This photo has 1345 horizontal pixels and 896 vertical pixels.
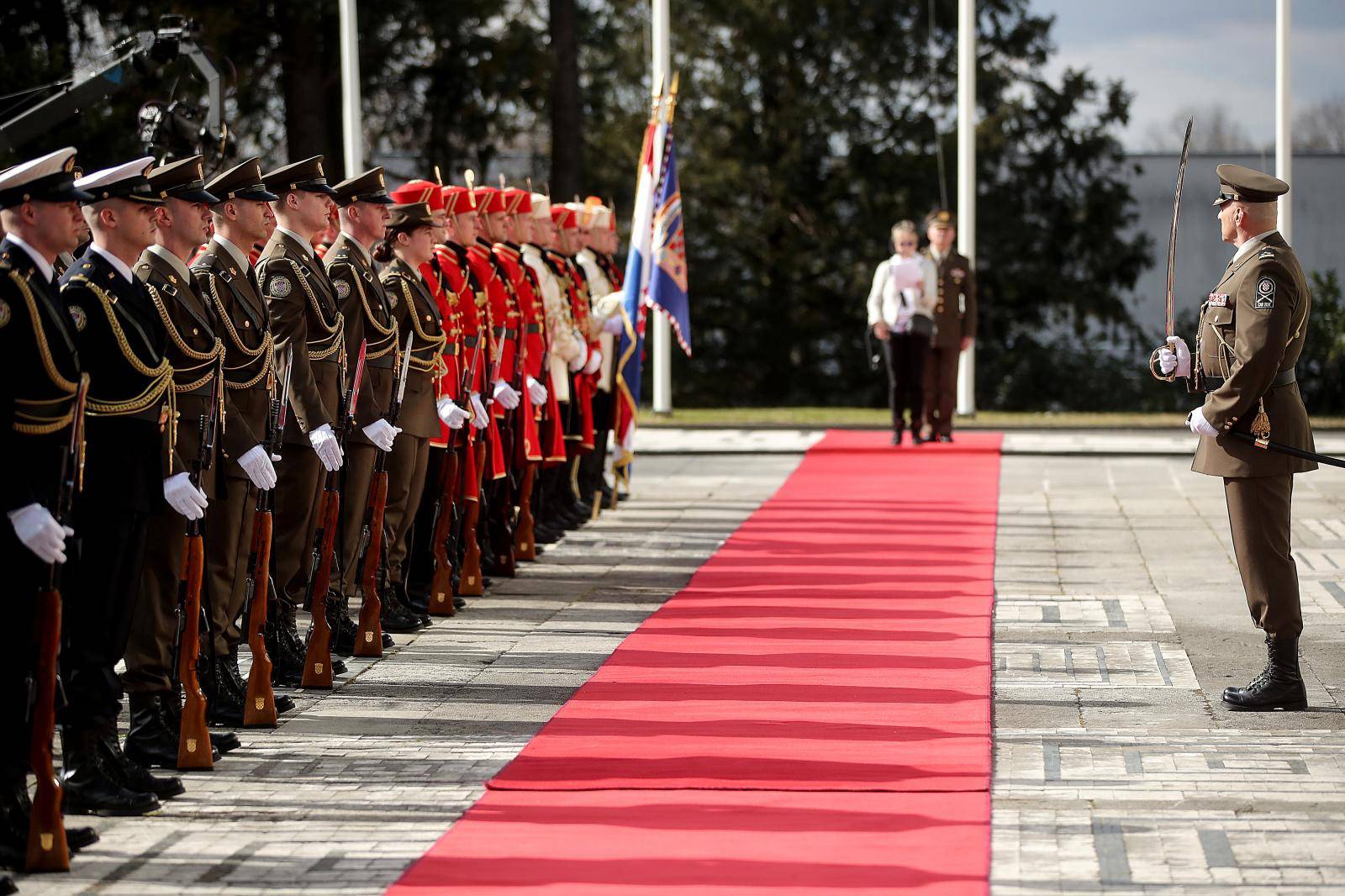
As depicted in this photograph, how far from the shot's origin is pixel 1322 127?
84.4 feet

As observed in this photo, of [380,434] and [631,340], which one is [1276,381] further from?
[631,340]

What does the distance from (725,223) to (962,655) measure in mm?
20471

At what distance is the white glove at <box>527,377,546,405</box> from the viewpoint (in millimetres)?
10266

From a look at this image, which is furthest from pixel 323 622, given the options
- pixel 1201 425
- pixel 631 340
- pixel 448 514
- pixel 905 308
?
pixel 905 308

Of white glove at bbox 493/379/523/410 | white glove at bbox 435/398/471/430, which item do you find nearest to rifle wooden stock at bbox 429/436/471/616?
white glove at bbox 435/398/471/430

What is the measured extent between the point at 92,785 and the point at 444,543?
352cm

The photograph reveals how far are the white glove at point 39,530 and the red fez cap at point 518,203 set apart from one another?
579 cm

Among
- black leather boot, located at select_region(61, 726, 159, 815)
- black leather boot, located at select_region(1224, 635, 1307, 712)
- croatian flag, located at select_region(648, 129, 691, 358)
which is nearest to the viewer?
black leather boot, located at select_region(61, 726, 159, 815)

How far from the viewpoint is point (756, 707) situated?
22.1 feet

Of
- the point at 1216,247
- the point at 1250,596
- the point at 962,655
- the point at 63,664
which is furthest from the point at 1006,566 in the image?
the point at 1216,247

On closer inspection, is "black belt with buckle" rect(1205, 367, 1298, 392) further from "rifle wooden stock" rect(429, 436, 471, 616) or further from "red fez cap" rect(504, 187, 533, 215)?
"red fez cap" rect(504, 187, 533, 215)

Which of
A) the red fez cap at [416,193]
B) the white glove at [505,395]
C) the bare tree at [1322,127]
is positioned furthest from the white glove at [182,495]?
the bare tree at [1322,127]

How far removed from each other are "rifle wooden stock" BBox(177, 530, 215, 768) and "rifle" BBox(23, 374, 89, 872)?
796 millimetres

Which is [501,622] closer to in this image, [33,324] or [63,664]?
[63,664]
